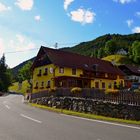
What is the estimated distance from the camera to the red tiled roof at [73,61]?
56678 millimetres

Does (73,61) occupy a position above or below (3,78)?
above

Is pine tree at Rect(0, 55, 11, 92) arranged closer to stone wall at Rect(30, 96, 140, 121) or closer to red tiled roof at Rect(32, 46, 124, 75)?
red tiled roof at Rect(32, 46, 124, 75)

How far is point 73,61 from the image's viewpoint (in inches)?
2366

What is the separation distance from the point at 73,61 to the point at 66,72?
4.30 meters

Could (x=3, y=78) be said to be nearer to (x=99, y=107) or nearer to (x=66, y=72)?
(x=66, y=72)

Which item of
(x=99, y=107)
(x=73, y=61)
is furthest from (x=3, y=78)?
(x=99, y=107)

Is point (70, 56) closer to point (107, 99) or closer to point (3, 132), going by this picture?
point (107, 99)

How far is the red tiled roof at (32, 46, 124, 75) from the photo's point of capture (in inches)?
2231

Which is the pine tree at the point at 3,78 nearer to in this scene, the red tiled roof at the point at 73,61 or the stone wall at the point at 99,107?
the red tiled roof at the point at 73,61

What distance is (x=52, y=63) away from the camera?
54719mm

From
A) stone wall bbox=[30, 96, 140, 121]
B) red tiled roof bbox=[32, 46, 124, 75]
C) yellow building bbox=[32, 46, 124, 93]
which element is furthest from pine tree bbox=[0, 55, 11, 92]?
stone wall bbox=[30, 96, 140, 121]

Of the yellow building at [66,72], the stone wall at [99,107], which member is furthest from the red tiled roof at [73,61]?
the stone wall at [99,107]

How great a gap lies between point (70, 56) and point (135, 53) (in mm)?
73014

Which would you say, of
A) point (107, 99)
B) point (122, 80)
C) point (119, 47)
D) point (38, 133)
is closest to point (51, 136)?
point (38, 133)
